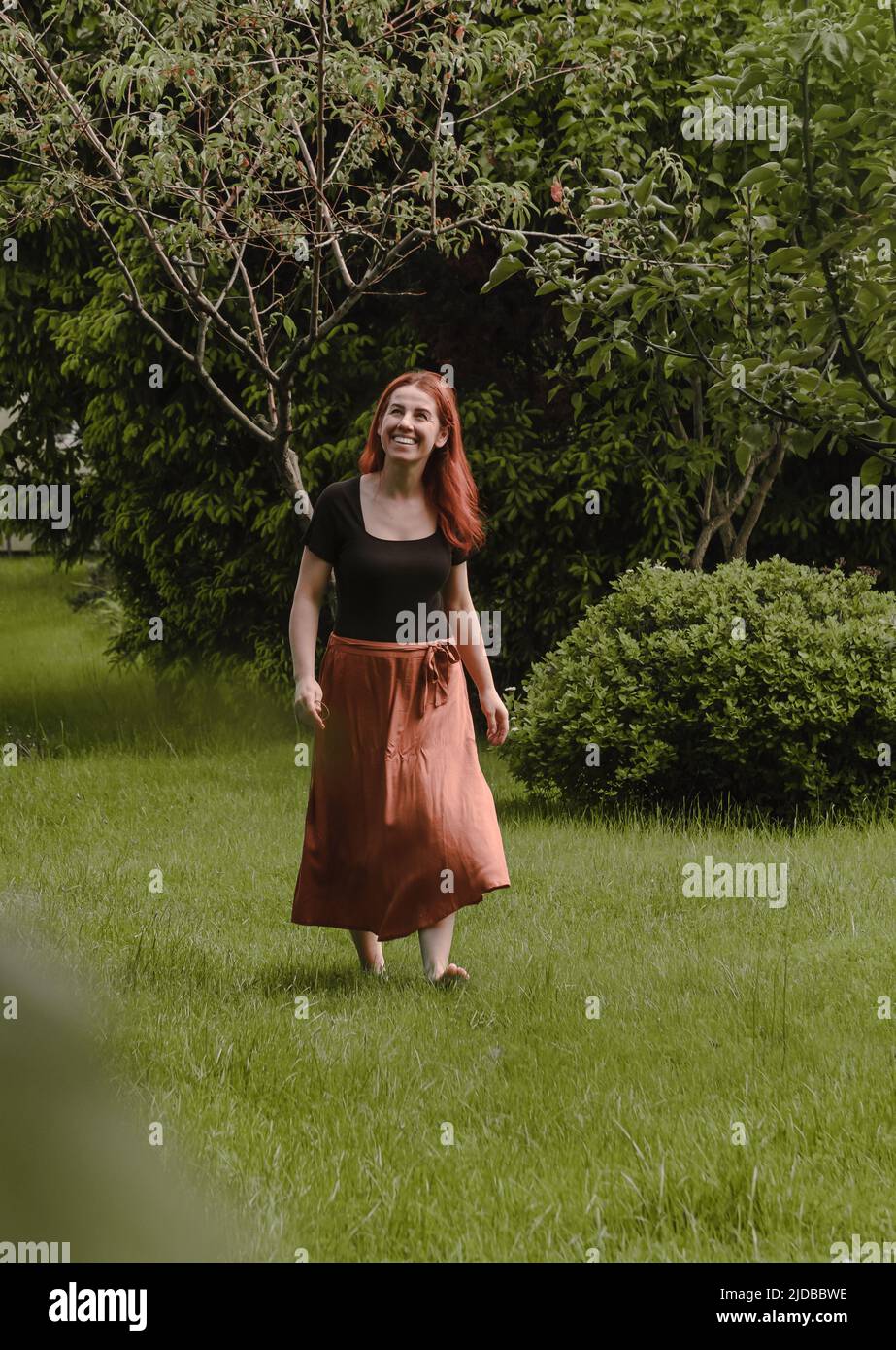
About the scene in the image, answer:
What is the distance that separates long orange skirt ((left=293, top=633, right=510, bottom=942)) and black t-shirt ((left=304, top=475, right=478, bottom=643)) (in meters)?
0.07

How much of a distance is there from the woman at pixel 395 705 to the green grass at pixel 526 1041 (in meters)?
0.37

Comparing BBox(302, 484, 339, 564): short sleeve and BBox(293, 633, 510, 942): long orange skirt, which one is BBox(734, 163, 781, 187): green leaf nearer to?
BBox(302, 484, 339, 564): short sleeve

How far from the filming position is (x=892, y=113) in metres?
3.48

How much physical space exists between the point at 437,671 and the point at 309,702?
478mm

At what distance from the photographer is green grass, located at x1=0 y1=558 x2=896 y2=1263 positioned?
10.5 feet

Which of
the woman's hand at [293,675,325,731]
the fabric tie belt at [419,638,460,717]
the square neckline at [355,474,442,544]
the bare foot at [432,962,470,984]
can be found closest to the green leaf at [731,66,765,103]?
the square neckline at [355,474,442,544]

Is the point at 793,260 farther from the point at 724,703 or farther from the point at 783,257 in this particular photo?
→ the point at 724,703

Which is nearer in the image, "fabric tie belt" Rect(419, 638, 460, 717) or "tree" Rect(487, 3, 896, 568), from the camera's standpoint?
"tree" Rect(487, 3, 896, 568)

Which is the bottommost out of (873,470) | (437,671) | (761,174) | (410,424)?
(437,671)

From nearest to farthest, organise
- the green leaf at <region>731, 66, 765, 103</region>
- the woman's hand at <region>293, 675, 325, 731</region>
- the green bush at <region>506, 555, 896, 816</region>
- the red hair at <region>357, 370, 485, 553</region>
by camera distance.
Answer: the green leaf at <region>731, 66, 765, 103</region> → the woman's hand at <region>293, 675, 325, 731</region> → the red hair at <region>357, 370, 485, 553</region> → the green bush at <region>506, 555, 896, 816</region>

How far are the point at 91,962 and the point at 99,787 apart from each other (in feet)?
13.0

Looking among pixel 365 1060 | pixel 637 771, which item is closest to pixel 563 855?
pixel 637 771

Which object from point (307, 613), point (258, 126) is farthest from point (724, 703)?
point (258, 126)

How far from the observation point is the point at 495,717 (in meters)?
4.87
